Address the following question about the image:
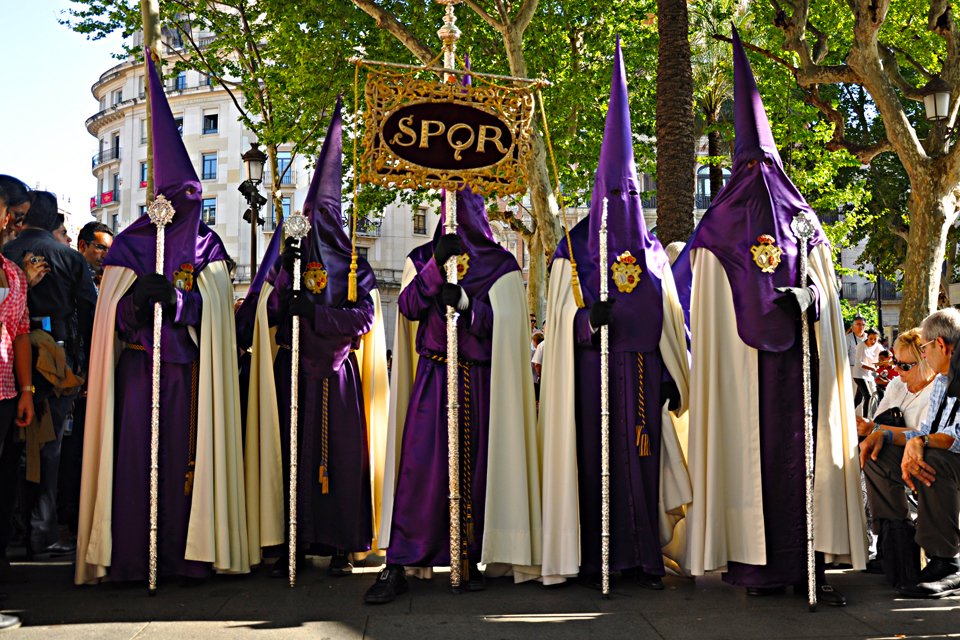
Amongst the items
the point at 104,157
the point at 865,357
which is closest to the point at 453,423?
the point at 865,357

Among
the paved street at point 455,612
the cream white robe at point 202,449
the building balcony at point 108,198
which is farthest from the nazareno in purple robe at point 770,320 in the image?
the building balcony at point 108,198

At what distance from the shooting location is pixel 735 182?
6121mm

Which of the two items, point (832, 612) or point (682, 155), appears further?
point (682, 155)

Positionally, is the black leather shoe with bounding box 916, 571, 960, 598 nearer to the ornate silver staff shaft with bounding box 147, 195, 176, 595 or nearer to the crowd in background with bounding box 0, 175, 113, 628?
the ornate silver staff shaft with bounding box 147, 195, 176, 595

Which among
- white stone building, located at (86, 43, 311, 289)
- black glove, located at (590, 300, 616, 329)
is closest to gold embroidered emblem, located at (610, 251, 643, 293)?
black glove, located at (590, 300, 616, 329)

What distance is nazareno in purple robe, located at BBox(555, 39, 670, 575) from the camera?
6.29 m

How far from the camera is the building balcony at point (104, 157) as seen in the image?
58.9 m

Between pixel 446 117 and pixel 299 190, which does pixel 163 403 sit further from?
pixel 299 190

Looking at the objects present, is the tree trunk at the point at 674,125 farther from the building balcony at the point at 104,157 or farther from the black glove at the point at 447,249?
the building balcony at the point at 104,157

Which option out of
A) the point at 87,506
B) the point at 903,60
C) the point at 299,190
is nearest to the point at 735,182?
the point at 87,506

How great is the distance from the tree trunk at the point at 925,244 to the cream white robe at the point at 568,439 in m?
10.3

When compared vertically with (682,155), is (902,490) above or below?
below

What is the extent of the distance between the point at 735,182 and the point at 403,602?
3.15 meters

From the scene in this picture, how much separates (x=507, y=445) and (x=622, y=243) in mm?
1478
